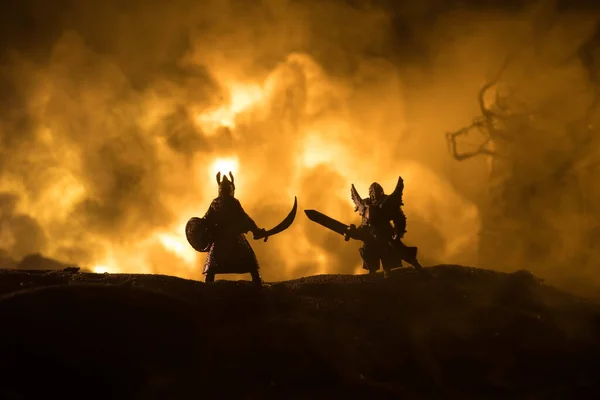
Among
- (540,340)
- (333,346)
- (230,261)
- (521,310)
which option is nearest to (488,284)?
(521,310)

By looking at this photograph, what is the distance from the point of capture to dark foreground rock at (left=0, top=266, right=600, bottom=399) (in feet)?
15.6

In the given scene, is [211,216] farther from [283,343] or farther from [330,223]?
[283,343]

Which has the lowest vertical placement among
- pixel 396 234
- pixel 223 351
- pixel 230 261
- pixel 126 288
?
pixel 223 351

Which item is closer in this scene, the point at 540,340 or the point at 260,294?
the point at 540,340

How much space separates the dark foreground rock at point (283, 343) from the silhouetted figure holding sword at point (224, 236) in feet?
6.21

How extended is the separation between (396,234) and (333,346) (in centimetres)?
504

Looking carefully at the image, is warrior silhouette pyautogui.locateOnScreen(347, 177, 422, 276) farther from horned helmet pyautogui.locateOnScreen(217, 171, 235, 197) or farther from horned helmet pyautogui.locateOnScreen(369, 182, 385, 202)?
horned helmet pyautogui.locateOnScreen(217, 171, 235, 197)

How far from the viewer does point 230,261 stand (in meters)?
9.62

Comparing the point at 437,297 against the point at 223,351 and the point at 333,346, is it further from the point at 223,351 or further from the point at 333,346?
the point at 223,351

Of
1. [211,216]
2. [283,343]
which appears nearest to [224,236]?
[211,216]

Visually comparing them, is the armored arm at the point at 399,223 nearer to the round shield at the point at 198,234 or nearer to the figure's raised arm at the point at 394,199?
the figure's raised arm at the point at 394,199

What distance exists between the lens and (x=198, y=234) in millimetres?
9773

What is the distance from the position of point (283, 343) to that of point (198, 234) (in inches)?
184

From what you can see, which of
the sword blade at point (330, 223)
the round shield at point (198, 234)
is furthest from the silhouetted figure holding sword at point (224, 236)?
the sword blade at point (330, 223)
